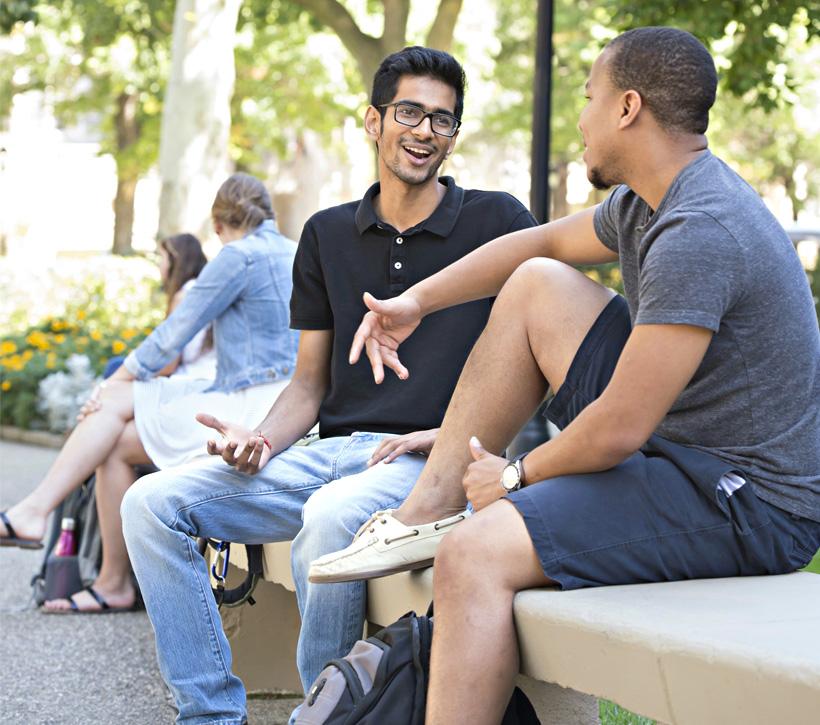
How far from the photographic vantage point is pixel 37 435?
11.2m

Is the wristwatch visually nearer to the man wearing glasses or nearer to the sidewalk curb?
the man wearing glasses

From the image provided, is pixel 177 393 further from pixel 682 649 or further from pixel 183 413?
pixel 682 649

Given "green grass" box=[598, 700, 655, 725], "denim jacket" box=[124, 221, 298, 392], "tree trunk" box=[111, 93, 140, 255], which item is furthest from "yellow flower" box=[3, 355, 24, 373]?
"tree trunk" box=[111, 93, 140, 255]

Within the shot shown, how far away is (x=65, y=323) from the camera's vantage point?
13.5 metres

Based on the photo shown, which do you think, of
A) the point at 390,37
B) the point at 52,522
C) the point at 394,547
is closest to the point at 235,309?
the point at 52,522

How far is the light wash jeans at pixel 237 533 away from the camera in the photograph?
336 centimetres

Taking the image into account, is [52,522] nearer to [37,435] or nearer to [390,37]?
→ [37,435]

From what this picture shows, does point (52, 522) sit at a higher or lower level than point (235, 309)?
lower

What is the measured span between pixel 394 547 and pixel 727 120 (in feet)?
90.6

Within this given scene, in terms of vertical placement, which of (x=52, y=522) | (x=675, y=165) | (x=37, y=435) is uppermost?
(x=675, y=165)

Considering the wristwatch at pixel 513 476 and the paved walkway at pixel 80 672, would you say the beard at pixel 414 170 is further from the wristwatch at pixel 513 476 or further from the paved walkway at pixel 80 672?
the paved walkway at pixel 80 672

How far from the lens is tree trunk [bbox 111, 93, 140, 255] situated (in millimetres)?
26781

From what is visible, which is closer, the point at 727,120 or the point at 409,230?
the point at 409,230

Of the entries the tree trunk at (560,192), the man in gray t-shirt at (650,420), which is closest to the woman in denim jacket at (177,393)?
the man in gray t-shirt at (650,420)
